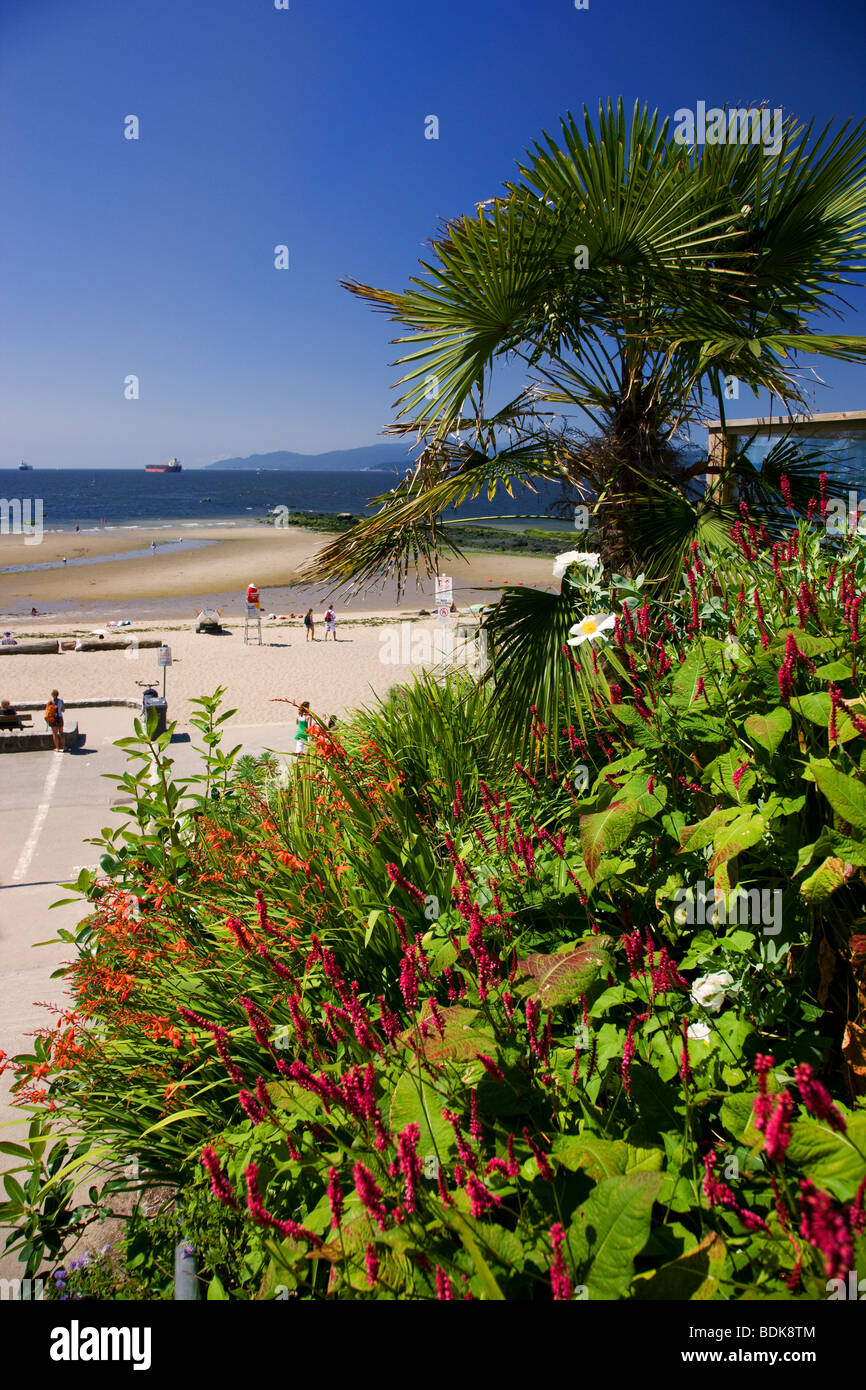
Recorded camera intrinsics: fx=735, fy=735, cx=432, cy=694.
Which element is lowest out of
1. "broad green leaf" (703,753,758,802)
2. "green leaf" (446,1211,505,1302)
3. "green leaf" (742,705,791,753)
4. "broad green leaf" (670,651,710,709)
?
"green leaf" (446,1211,505,1302)

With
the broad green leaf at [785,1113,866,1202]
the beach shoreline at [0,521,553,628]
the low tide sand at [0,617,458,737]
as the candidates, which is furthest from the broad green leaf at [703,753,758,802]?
the beach shoreline at [0,521,553,628]

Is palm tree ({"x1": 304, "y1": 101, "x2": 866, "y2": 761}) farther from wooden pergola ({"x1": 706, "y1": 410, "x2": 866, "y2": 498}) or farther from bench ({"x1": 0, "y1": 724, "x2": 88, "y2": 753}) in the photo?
bench ({"x1": 0, "y1": 724, "x2": 88, "y2": 753})

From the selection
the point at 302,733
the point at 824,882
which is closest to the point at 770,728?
the point at 824,882

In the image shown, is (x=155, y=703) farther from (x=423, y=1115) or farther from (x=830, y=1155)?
(x=830, y=1155)

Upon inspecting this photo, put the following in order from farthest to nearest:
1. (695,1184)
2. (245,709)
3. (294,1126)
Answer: (245,709), (294,1126), (695,1184)

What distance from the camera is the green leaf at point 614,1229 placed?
106 centimetres

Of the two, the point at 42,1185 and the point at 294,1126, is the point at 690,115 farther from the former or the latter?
the point at 42,1185

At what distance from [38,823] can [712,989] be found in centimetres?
882

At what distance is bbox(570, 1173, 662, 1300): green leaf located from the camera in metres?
1.06

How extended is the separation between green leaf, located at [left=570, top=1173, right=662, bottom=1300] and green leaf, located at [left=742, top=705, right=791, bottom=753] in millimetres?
870

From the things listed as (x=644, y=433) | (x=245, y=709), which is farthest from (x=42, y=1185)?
(x=245, y=709)

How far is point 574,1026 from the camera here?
185cm
